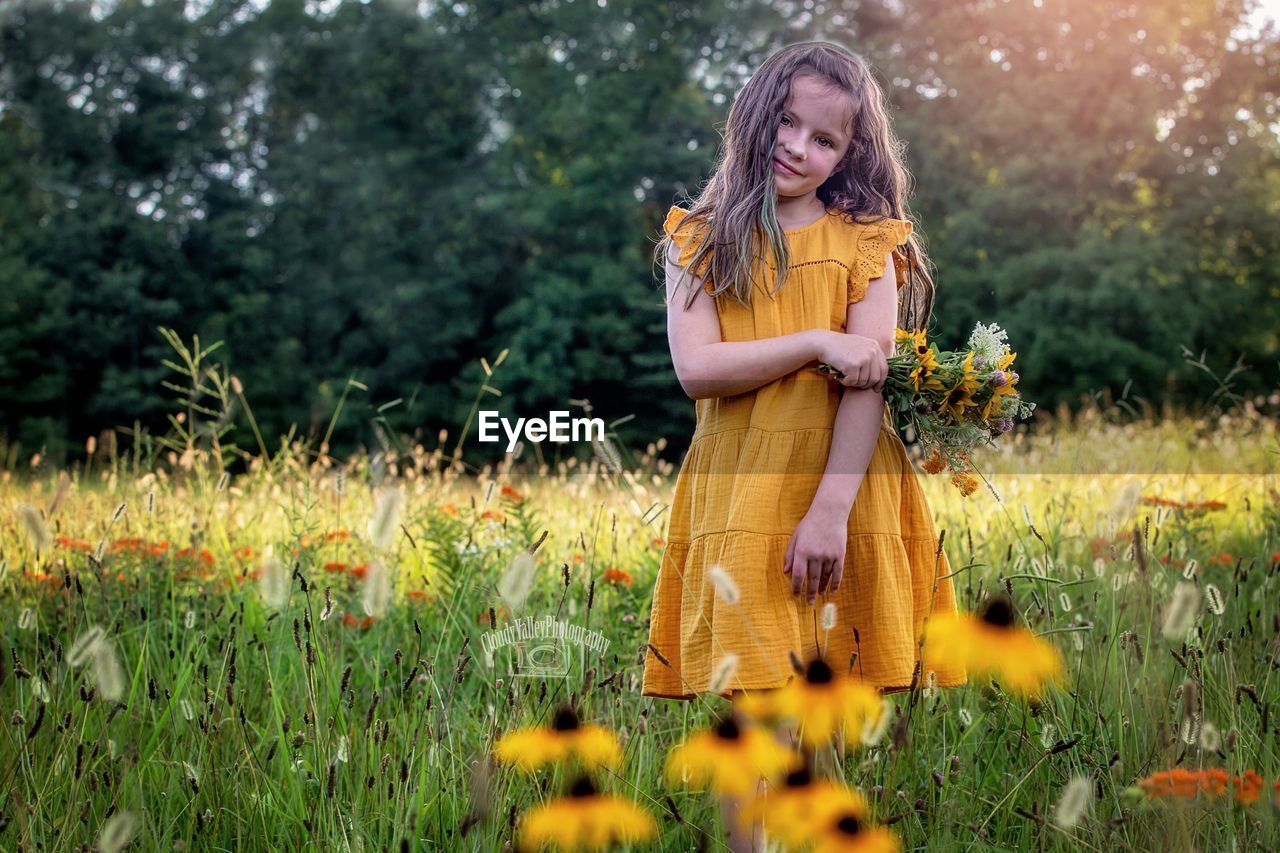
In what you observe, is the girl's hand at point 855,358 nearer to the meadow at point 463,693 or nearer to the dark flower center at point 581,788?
the meadow at point 463,693

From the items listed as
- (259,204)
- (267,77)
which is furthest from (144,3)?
(259,204)

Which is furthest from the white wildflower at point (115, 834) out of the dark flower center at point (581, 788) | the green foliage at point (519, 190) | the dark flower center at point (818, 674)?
the green foliage at point (519, 190)

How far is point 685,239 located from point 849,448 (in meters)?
0.60

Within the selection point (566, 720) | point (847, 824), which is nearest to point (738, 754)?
point (847, 824)

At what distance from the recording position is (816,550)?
2043 mm

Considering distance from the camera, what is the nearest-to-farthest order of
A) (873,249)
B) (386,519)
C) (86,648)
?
1. (86,648)
2. (386,519)
3. (873,249)

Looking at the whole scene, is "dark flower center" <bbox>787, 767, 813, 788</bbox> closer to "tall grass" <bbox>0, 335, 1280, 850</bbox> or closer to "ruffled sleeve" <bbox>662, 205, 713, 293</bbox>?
"tall grass" <bbox>0, 335, 1280, 850</bbox>

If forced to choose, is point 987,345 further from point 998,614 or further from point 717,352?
point 998,614

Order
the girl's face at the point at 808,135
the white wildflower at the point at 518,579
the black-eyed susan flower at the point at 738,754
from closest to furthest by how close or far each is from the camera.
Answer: the black-eyed susan flower at the point at 738,754, the white wildflower at the point at 518,579, the girl's face at the point at 808,135

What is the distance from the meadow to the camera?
1869mm

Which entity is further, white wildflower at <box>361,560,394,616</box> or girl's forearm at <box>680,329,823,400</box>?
girl's forearm at <box>680,329,823,400</box>

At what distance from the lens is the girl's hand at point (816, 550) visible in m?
2.05

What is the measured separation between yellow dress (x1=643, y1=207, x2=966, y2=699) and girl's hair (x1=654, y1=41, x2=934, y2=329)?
5 cm

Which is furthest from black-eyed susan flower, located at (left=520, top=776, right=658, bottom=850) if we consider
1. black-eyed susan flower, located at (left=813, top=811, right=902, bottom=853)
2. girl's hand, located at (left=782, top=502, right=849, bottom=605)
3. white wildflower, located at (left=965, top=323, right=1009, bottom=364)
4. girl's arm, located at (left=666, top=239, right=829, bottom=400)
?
white wildflower, located at (left=965, top=323, right=1009, bottom=364)
